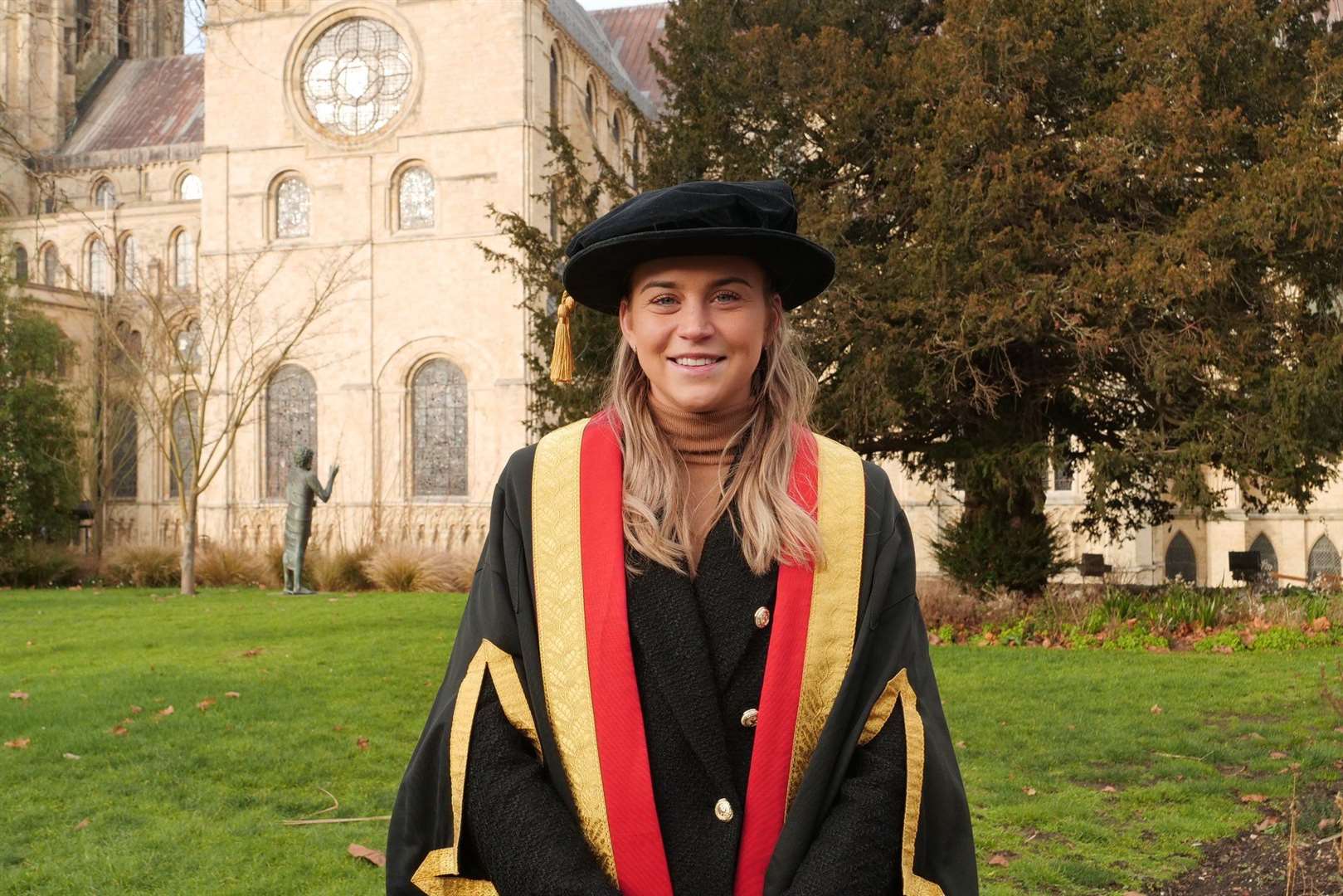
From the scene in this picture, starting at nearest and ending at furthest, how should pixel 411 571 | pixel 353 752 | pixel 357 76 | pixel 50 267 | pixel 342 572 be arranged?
pixel 353 752 < pixel 411 571 < pixel 342 572 < pixel 357 76 < pixel 50 267

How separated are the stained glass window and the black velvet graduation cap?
29394mm

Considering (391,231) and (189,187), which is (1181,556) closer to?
(391,231)

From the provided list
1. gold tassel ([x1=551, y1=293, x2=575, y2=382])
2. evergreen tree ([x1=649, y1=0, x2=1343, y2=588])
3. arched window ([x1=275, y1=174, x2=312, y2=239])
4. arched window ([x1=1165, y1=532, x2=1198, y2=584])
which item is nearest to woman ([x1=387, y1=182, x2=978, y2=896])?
gold tassel ([x1=551, y1=293, x2=575, y2=382])

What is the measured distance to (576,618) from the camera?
7.20 ft

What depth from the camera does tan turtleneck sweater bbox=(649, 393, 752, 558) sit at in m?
2.33

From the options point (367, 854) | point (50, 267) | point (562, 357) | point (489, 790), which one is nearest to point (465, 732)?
point (489, 790)

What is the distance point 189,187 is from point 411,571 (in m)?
28.1

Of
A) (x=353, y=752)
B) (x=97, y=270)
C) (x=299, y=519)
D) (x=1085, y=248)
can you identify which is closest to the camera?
(x=353, y=752)

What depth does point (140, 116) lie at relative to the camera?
144ft

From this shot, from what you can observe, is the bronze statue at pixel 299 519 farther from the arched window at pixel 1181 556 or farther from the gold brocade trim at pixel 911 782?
the arched window at pixel 1181 556

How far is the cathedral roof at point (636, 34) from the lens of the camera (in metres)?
39.5

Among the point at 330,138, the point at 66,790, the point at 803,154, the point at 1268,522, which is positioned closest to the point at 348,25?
the point at 330,138

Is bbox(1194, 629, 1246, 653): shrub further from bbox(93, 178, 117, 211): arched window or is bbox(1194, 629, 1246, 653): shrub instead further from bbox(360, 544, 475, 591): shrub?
bbox(93, 178, 117, 211): arched window

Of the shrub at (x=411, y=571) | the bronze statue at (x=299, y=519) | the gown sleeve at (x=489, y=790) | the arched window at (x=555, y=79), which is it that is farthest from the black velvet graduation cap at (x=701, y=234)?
the arched window at (x=555, y=79)
